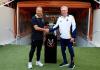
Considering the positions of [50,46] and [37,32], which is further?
[50,46]

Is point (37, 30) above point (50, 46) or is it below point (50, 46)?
above

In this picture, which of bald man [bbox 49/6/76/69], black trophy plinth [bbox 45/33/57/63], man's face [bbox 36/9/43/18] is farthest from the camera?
black trophy plinth [bbox 45/33/57/63]

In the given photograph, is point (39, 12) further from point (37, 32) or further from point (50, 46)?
point (50, 46)

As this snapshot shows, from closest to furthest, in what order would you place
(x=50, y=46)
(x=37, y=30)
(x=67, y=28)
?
(x=37, y=30)
(x=67, y=28)
(x=50, y=46)

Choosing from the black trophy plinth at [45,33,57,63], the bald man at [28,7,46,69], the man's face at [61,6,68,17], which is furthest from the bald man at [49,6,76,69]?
the black trophy plinth at [45,33,57,63]

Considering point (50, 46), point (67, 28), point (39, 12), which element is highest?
point (39, 12)

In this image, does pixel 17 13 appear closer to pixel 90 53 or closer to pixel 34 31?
pixel 90 53

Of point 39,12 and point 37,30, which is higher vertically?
point 39,12

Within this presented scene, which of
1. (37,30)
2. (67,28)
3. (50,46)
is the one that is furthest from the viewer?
(50,46)

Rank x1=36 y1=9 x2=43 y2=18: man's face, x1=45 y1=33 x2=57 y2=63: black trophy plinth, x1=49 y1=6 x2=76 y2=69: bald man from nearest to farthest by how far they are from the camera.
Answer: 1. x1=36 y1=9 x2=43 y2=18: man's face
2. x1=49 y1=6 x2=76 y2=69: bald man
3. x1=45 y1=33 x2=57 y2=63: black trophy plinth

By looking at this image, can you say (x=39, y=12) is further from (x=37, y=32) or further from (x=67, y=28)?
(x=67, y=28)

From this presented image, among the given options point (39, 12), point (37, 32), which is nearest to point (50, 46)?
point (37, 32)

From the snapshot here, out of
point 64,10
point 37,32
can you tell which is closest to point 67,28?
point 64,10

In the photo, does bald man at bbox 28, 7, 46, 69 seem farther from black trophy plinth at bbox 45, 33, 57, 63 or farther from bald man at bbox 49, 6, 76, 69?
black trophy plinth at bbox 45, 33, 57, 63
